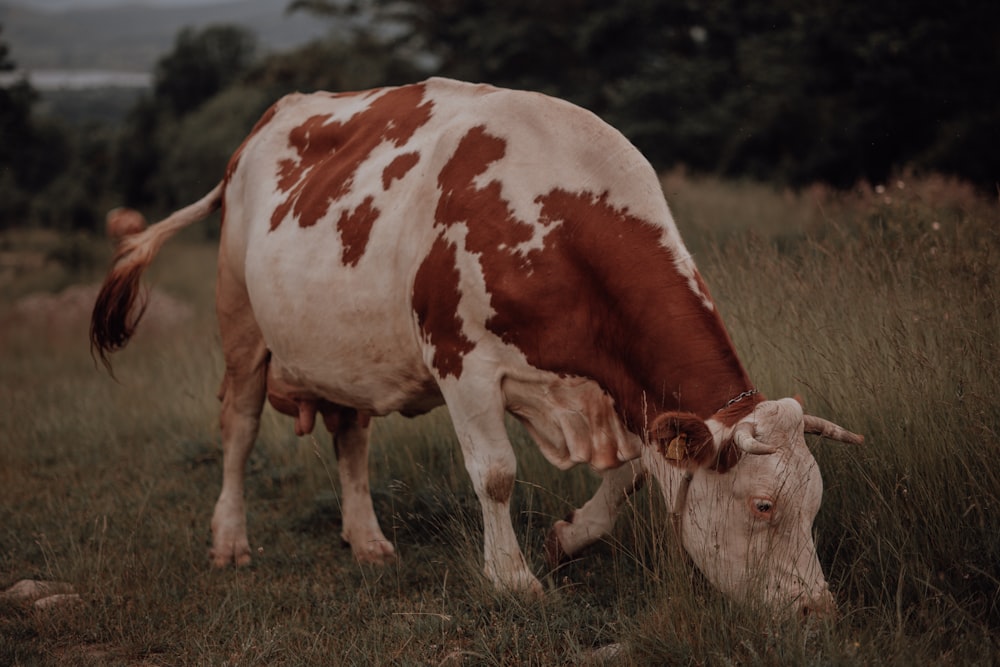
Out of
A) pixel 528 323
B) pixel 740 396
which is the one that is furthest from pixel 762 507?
pixel 528 323

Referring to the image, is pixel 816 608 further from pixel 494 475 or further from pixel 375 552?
pixel 375 552

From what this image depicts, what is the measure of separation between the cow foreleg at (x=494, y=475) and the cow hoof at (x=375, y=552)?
100cm

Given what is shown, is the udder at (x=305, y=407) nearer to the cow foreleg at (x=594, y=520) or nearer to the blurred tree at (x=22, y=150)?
the cow foreleg at (x=594, y=520)

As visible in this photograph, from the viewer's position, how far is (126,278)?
5629mm

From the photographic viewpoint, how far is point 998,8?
51.6ft

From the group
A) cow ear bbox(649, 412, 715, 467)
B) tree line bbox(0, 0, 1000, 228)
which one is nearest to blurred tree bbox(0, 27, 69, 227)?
tree line bbox(0, 0, 1000, 228)

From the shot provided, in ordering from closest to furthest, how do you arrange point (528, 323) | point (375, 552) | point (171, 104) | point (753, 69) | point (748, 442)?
point (748, 442) → point (528, 323) → point (375, 552) → point (753, 69) → point (171, 104)

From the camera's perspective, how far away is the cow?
10.5 feet

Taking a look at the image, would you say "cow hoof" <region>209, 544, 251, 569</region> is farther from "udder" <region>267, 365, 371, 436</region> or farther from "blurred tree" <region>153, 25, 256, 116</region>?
"blurred tree" <region>153, 25, 256, 116</region>

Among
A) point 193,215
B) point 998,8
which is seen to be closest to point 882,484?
point 193,215

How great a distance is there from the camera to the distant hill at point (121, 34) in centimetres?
3293

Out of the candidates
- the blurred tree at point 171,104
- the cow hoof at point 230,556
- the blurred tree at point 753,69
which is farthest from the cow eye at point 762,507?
the blurred tree at point 171,104

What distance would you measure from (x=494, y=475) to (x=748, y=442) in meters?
1.20

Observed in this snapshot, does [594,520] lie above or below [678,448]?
below
